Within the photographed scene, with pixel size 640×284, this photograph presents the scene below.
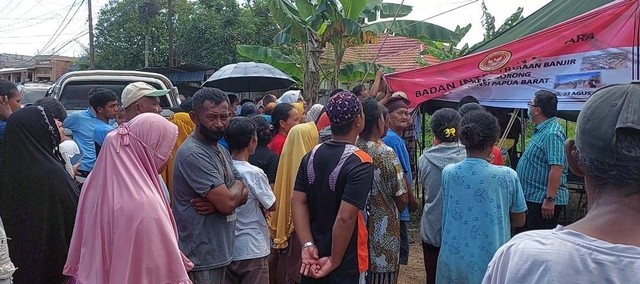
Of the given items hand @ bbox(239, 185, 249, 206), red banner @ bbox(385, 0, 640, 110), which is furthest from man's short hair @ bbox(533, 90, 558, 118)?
hand @ bbox(239, 185, 249, 206)

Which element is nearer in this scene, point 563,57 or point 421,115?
point 563,57

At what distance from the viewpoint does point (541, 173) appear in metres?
4.75

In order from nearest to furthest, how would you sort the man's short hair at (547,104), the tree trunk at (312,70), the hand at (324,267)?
the hand at (324,267), the man's short hair at (547,104), the tree trunk at (312,70)

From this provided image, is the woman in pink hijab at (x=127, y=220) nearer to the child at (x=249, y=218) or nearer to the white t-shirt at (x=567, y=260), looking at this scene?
the child at (x=249, y=218)

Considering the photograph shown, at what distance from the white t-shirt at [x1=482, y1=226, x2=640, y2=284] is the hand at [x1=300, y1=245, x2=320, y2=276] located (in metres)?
1.89

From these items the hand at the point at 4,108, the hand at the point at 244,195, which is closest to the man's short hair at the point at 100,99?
the hand at the point at 4,108

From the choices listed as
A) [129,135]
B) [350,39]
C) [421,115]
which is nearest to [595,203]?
[129,135]

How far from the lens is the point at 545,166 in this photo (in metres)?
4.71

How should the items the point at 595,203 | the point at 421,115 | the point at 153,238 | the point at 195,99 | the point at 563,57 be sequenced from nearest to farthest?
the point at 595,203
the point at 153,238
the point at 195,99
the point at 563,57
the point at 421,115

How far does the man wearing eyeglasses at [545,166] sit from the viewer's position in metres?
4.59

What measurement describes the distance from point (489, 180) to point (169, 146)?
6.08 ft

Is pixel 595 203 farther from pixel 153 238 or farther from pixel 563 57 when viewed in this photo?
pixel 563 57

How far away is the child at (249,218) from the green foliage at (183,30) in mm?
19594

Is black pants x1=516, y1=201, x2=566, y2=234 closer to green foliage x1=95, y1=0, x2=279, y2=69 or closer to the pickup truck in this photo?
the pickup truck
